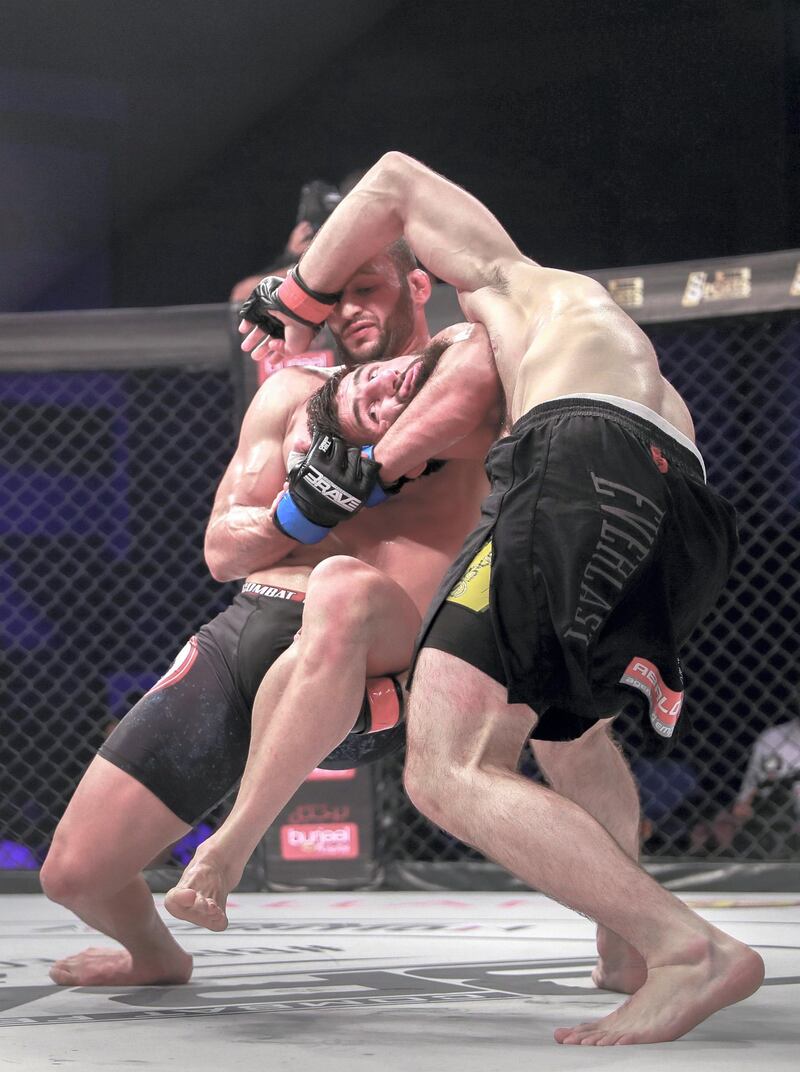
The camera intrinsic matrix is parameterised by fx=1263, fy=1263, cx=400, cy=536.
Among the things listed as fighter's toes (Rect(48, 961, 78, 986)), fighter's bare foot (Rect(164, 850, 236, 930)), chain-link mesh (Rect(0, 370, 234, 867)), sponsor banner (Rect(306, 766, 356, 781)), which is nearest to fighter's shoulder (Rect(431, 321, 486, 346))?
fighter's bare foot (Rect(164, 850, 236, 930))

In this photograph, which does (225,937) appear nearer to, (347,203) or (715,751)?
(347,203)

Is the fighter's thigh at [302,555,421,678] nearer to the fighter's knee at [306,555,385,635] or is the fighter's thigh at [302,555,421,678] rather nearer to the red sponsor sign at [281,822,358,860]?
the fighter's knee at [306,555,385,635]

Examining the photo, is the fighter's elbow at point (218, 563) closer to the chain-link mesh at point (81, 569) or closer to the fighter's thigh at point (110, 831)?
the fighter's thigh at point (110, 831)

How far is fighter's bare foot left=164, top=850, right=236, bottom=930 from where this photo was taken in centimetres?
125

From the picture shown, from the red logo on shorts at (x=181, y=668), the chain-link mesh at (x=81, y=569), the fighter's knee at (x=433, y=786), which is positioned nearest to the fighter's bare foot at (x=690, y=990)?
the fighter's knee at (x=433, y=786)

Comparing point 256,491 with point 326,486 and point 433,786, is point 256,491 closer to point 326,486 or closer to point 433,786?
point 326,486

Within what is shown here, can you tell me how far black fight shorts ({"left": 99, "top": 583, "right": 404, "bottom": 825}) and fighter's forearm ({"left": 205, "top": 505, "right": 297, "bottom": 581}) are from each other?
0.06m

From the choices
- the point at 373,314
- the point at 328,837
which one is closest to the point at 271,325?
the point at 373,314

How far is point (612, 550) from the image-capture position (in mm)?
1159

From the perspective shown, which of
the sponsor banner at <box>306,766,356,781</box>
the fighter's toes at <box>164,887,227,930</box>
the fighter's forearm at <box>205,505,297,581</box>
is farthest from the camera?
the sponsor banner at <box>306,766,356,781</box>

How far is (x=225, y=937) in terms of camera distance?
6.81 feet

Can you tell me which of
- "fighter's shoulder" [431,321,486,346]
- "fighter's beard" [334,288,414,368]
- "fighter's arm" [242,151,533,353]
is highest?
"fighter's arm" [242,151,533,353]

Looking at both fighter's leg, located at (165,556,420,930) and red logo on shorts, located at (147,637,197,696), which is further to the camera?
red logo on shorts, located at (147,637,197,696)

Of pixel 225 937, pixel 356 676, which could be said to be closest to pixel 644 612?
pixel 356 676
